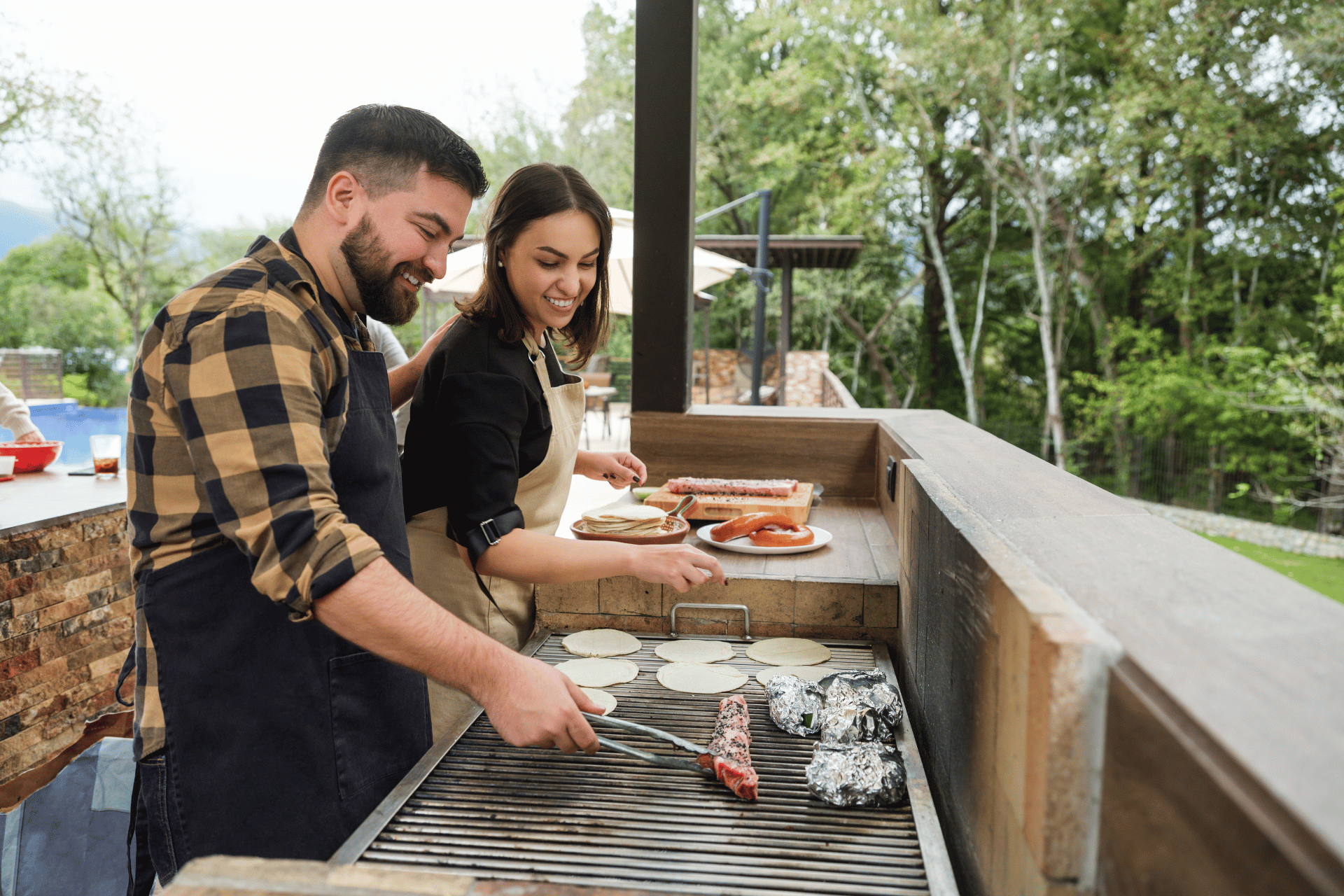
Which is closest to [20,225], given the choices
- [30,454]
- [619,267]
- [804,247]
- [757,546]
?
[804,247]

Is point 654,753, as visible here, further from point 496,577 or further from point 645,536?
point 645,536

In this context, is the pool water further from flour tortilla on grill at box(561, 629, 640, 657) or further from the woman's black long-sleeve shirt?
flour tortilla on grill at box(561, 629, 640, 657)

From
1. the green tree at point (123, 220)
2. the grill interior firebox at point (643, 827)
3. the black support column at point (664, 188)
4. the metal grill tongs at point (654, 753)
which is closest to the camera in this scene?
the grill interior firebox at point (643, 827)

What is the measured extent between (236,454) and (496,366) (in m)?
0.66

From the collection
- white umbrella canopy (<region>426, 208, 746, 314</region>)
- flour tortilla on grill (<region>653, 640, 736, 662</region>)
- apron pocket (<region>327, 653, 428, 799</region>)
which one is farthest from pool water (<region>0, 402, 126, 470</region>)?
flour tortilla on grill (<region>653, 640, 736, 662</region>)

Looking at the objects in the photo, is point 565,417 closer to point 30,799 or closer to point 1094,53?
point 30,799

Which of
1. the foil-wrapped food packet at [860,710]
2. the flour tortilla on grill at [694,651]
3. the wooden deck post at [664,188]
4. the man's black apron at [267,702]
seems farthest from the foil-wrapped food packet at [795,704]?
the wooden deck post at [664,188]

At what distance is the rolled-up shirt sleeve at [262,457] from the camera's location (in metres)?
1.02

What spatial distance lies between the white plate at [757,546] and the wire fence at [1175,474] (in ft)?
42.0

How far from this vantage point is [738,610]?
194 centimetres

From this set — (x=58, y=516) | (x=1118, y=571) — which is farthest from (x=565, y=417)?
(x=58, y=516)

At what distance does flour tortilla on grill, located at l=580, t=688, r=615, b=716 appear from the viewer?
153 centimetres

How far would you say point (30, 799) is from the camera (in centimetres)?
191

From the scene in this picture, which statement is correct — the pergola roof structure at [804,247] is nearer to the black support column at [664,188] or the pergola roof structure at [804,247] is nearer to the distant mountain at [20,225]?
the black support column at [664,188]
